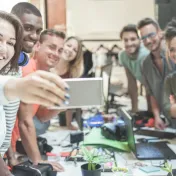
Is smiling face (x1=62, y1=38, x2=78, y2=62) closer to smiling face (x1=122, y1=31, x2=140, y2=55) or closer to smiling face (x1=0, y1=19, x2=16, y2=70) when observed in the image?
smiling face (x1=122, y1=31, x2=140, y2=55)

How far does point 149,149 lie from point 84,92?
125cm

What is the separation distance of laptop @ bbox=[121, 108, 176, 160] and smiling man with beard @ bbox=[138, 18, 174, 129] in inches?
25.3

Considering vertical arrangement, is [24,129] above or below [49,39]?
below

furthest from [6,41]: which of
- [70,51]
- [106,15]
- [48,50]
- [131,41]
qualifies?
[106,15]

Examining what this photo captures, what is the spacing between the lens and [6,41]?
3.33 feet

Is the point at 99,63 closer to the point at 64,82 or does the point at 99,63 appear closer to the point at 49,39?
the point at 49,39

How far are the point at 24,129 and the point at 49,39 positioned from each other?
2.09 feet

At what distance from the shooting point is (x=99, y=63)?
432cm

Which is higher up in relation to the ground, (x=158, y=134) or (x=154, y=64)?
(x=154, y=64)

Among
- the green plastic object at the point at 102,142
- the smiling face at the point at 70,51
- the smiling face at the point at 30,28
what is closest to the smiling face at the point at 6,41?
the smiling face at the point at 30,28

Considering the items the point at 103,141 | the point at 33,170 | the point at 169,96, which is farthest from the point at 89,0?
the point at 33,170

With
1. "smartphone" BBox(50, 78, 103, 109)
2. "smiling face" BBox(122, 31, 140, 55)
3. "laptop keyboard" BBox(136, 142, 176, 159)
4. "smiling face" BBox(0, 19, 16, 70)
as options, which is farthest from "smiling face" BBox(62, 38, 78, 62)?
"smartphone" BBox(50, 78, 103, 109)

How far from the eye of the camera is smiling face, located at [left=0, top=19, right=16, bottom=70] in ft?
3.28

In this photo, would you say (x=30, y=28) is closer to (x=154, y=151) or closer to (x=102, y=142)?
(x=102, y=142)
